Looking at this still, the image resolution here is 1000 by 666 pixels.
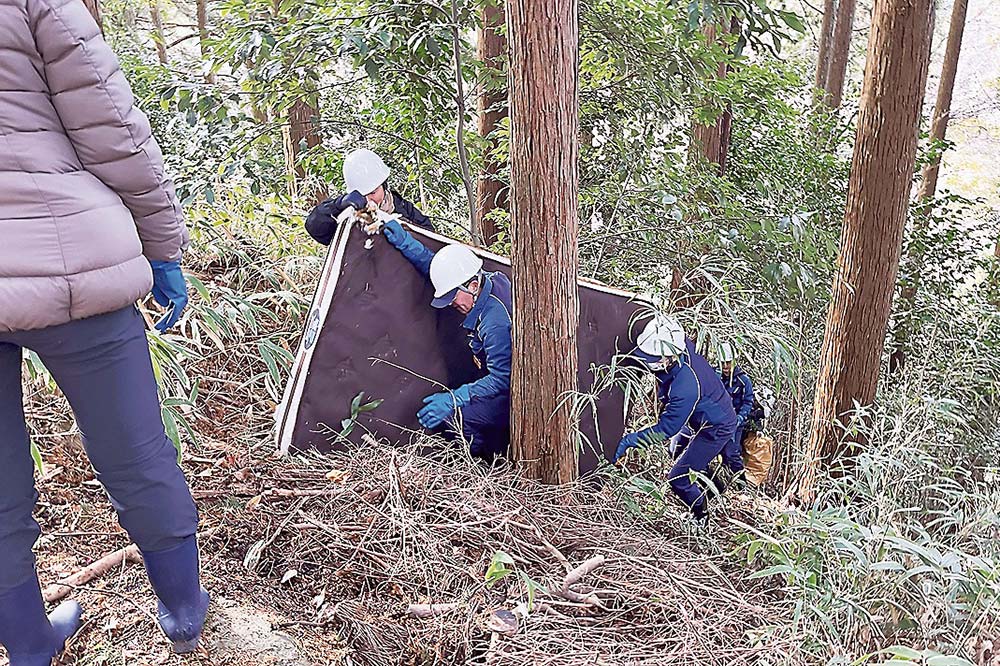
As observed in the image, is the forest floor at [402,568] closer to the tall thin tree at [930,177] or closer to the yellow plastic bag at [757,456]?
the yellow plastic bag at [757,456]

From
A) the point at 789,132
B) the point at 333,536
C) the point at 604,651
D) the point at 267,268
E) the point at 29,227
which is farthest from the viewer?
the point at 789,132

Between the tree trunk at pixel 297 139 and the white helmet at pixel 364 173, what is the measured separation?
1.19 meters

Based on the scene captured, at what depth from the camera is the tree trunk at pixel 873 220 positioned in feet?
14.9

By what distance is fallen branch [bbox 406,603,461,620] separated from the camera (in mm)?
2502

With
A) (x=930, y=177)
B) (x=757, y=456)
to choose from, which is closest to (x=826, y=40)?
(x=930, y=177)

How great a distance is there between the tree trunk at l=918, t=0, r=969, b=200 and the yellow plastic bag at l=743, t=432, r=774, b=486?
6239 millimetres

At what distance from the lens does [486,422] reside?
11.4ft

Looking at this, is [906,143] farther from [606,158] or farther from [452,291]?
[452,291]

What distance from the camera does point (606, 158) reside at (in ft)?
16.8

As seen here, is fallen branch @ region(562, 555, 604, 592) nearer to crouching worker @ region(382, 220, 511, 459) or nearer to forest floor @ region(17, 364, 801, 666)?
forest floor @ region(17, 364, 801, 666)

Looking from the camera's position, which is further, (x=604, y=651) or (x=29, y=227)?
(x=604, y=651)

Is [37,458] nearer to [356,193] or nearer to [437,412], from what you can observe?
[437,412]

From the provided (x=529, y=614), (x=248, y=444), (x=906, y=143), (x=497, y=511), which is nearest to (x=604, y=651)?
(x=529, y=614)

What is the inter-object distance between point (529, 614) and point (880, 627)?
1.08m
